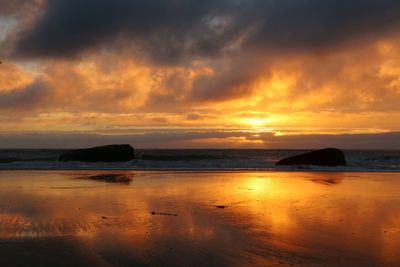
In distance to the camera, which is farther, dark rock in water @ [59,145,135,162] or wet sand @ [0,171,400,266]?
dark rock in water @ [59,145,135,162]

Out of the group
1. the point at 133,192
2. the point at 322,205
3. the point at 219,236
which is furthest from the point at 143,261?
the point at 133,192

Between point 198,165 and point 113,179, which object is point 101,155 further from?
point 113,179

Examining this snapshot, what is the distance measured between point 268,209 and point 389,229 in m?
2.85

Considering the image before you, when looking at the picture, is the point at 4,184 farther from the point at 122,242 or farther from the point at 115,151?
the point at 115,151

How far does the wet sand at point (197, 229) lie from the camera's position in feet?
18.9

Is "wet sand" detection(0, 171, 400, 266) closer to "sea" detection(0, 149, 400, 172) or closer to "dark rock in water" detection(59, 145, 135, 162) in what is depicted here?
"sea" detection(0, 149, 400, 172)

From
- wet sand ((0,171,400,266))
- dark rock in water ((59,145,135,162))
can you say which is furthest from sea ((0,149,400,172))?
wet sand ((0,171,400,266))

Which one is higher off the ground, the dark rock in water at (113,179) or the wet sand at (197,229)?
the dark rock in water at (113,179)

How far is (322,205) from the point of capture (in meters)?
10.6

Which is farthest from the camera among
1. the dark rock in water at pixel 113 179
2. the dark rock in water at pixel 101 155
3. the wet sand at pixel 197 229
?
the dark rock in water at pixel 101 155

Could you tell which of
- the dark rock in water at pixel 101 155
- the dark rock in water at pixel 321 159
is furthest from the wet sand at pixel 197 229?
the dark rock in water at pixel 101 155

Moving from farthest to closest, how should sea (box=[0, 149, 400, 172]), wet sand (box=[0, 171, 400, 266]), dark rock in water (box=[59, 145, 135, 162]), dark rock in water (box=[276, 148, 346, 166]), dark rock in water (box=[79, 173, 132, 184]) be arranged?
dark rock in water (box=[59, 145, 135, 162])
dark rock in water (box=[276, 148, 346, 166])
sea (box=[0, 149, 400, 172])
dark rock in water (box=[79, 173, 132, 184])
wet sand (box=[0, 171, 400, 266])

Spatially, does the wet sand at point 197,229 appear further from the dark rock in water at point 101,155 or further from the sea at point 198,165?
the dark rock in water at point 101,155

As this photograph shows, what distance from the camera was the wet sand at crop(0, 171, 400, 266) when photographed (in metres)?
5.75
